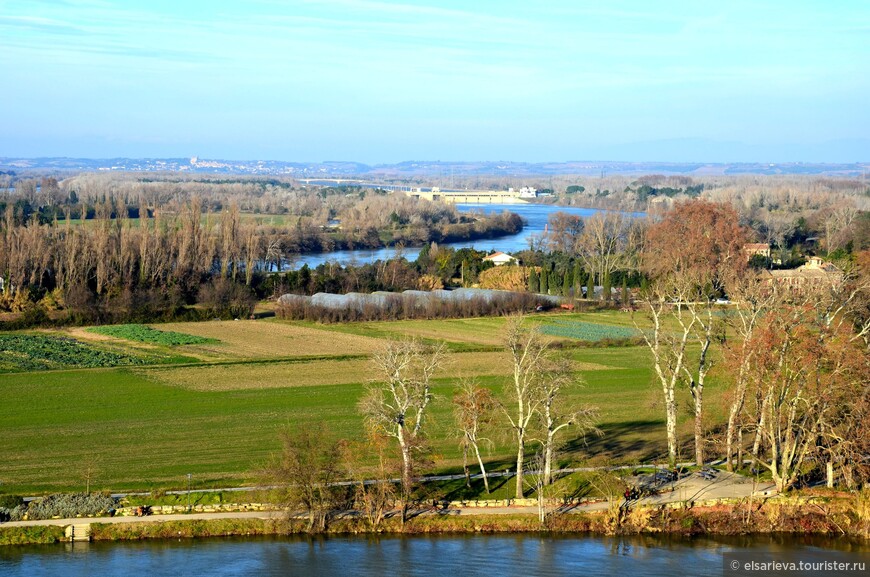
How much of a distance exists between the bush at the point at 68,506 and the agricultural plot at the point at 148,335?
20423mm

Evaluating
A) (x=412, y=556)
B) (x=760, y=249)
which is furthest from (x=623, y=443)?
(x=760, y=249)

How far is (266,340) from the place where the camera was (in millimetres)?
42594

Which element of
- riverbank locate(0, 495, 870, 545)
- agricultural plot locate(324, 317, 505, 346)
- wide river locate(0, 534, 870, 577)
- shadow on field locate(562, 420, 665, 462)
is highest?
shadow on field locate(562, 420, 665, 462)

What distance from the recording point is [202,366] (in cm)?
3684

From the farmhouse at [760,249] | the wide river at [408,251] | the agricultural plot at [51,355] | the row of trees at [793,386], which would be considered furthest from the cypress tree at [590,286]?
the row of trees at [793,386]

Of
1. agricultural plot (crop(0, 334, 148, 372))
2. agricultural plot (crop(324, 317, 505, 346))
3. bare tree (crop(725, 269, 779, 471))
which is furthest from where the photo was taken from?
agricultural plot (crop(324, 317, 505, 346))

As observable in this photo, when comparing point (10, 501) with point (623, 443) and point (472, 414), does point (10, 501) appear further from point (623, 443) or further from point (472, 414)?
point (623, 443)

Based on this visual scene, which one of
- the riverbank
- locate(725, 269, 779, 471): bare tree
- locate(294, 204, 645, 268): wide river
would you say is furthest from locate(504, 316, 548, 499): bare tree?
locate(294, 204, 645, 268): wide river

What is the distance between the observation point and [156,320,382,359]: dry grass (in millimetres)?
39875

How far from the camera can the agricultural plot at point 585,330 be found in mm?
43812

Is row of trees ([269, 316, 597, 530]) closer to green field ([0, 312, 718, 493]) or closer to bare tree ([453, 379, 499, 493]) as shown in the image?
bare tree ([453, 379, 499, 493])

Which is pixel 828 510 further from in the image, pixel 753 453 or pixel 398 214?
pixel 398 214

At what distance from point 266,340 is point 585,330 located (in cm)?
1411

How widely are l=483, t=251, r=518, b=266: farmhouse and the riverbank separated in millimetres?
44410
